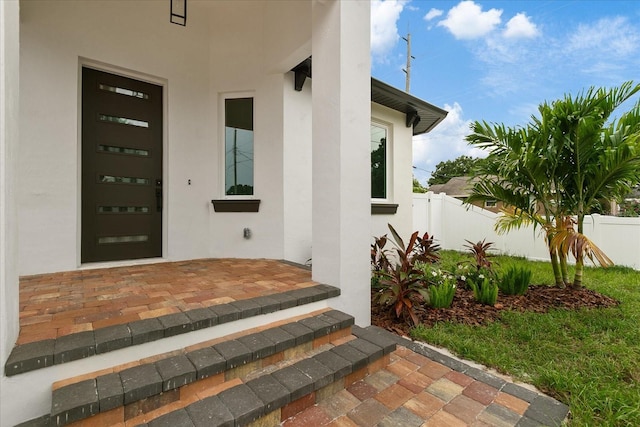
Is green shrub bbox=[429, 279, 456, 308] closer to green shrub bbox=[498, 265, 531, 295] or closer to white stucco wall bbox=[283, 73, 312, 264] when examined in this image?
green shrub bbox=[498, 265, 531, 295]

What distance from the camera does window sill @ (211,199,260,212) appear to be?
4.45 metres

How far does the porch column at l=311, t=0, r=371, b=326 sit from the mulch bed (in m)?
0.49

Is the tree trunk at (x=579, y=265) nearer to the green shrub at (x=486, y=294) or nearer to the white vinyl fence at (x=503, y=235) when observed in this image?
the white vinyl fence at (x=503, y=235)

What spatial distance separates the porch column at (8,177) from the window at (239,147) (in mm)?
3033

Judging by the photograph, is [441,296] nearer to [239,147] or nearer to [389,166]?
[239,147]

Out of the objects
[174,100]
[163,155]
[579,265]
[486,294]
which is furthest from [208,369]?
[579,265]

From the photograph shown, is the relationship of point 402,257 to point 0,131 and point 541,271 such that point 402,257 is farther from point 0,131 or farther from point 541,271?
point 541,271

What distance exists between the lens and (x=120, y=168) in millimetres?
3918

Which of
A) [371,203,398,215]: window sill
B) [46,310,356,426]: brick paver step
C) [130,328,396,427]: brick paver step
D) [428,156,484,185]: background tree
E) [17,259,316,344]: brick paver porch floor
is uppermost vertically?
[428,156,484,185]: background tree

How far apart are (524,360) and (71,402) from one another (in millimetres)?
2987

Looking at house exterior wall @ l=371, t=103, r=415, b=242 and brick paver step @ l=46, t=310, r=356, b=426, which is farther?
house exterior wall @ l=371, t=103, r=415, b=242

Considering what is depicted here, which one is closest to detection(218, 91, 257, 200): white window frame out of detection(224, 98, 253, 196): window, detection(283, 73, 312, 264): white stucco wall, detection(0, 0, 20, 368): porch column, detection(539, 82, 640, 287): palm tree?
detection(224, 98, 253, 196): window

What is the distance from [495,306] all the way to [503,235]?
16.7 ft

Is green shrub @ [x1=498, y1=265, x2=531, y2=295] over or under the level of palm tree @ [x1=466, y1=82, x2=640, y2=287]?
under
